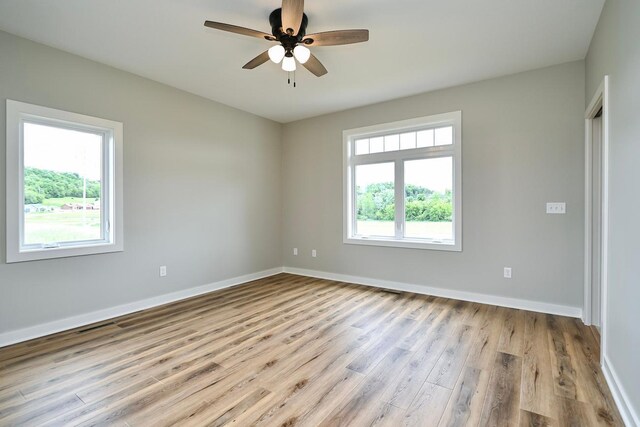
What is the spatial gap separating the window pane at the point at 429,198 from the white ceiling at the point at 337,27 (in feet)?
3.52

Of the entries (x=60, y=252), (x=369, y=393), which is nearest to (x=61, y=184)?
(x=60, y=252)

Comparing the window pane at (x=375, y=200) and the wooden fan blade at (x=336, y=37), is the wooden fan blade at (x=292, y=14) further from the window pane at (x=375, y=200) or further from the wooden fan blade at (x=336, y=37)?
the window pane at (x=375, y=200)

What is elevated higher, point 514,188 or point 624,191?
point 514,188

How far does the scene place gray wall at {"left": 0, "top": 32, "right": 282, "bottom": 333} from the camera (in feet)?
9.37

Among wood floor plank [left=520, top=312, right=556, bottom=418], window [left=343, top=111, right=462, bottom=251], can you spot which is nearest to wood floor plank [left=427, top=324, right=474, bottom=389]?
wood floor plank [left=520, top=312, right=556, bottom=418]

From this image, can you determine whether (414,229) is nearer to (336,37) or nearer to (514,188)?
(514,188)

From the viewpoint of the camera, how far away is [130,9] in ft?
7.97

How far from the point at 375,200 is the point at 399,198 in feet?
A: 1.36

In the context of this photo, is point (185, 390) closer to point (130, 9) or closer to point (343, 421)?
point (343, 421)

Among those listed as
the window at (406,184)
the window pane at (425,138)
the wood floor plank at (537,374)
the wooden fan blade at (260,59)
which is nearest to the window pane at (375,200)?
the window at (406,184)

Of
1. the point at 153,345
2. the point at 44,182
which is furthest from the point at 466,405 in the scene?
the point at 44,182

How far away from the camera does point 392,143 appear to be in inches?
183

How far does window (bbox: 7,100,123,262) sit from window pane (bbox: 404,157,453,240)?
3740 mm

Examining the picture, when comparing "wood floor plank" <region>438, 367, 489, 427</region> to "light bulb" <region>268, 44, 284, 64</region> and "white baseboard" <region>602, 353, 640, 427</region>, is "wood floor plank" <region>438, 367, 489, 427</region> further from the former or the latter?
"light bulb" <region>268, 44, 284, 64</region>
